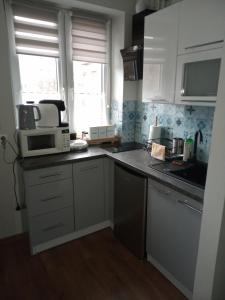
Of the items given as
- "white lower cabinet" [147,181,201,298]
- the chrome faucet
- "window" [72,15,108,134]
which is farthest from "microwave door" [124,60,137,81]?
"white lower cabinet" [147,181,201,298]

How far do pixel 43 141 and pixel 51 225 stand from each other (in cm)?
82

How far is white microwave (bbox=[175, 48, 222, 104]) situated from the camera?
60.2 inches

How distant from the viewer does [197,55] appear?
1.58 meters

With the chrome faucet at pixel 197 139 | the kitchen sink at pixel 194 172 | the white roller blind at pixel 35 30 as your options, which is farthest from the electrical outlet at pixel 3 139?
the chrome faucet at pixel 197 139

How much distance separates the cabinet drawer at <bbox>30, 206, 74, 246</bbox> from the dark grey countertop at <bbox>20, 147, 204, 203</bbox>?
51cm

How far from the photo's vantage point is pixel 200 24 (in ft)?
5.02

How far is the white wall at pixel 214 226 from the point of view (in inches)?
44.8

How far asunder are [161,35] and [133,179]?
1.25m

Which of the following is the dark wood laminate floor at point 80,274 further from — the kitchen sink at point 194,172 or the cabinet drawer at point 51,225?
the kitchen sink at point 194,172

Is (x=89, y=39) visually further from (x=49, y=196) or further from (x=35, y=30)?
(x=49, y=196)

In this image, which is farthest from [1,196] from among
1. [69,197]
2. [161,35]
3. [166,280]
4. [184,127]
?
[161,35]

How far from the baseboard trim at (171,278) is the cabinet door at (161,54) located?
1.43 m

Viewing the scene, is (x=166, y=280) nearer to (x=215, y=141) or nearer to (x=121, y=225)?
(x=121, y=225)

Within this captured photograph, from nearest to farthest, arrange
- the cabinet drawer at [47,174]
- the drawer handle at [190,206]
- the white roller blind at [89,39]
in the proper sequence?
the drawer handle at [190,206] < the cabinet drawer at [47,174] < the white roller blind at [89,39]
